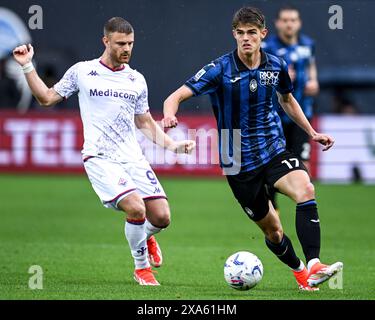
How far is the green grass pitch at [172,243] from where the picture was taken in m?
8.34

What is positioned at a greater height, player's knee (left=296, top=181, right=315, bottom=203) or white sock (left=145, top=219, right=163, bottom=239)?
player's knee (left=296, top=181, right=315, bottom=203)

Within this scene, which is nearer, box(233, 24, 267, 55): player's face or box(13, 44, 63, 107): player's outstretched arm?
box(233, 24, 267, 55): player's face

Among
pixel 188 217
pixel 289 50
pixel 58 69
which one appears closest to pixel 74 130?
pixel 58 69

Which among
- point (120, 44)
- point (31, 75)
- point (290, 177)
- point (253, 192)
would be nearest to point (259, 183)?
point (253, 192)

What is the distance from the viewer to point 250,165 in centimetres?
851

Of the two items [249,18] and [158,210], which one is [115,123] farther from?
[249,18]

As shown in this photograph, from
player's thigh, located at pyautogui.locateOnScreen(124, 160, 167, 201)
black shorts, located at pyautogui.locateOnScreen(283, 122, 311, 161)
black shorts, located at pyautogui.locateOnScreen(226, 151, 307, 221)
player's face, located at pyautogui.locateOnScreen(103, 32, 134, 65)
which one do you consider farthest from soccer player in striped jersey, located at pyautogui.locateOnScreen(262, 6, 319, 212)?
player's face, located at pyautogui.locateOnScreen(103, 32, 134, 65)

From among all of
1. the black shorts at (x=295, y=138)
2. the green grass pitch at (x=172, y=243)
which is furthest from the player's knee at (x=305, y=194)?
the black shorts at (x=295, y=138)

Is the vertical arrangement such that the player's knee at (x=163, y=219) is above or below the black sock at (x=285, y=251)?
above

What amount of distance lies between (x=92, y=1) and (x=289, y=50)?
10954 millimetres

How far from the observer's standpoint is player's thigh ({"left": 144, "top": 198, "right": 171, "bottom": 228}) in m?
9.09

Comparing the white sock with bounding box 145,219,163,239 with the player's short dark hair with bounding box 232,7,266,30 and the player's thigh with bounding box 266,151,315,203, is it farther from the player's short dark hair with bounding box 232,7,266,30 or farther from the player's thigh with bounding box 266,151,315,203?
the player's short dark hair with bounding box 232,7,266,30

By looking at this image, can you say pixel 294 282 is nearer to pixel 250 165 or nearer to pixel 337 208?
pixel 250 165

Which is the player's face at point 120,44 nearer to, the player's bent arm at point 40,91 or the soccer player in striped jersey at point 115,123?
the soccer player in striped jersey at point 115,123
